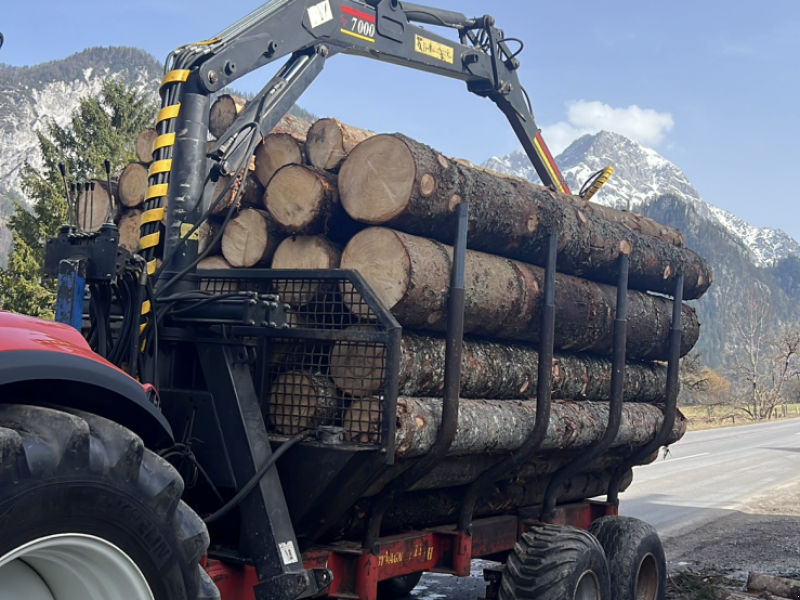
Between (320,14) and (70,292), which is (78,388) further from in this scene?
(320,14)

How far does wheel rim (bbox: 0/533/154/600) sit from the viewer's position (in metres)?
2.44

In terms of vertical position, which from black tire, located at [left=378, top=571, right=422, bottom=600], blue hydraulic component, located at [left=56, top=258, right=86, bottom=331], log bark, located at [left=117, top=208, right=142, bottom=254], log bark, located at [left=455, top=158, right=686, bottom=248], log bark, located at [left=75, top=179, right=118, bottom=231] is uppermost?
log bark, located at [left=455, top=158, right=686, bottom=248]

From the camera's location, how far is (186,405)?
13.3 feet

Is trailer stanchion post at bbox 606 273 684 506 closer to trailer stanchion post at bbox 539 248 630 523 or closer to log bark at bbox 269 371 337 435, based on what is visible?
trailer stanchion post at bbox 539 248 630 523

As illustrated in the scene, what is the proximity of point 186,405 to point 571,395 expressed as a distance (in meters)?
3.03

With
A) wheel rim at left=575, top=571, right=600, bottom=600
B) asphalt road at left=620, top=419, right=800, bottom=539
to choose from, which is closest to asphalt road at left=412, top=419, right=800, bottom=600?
asphalt road at left=620, top=419, right=800, bottom=539

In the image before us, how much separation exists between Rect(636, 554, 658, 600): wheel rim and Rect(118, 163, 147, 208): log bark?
417cm

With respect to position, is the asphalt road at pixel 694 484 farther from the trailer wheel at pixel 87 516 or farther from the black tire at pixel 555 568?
the trailer wheel at pixel 87 516

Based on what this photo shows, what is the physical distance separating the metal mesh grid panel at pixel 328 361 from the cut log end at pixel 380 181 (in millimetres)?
547

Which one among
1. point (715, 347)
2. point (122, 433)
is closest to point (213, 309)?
point (122, 433)

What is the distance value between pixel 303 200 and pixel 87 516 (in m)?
2.61

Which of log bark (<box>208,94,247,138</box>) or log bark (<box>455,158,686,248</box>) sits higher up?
log bark (<box>208,94,247,138</box>)

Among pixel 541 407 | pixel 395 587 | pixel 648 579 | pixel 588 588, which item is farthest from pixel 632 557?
pixel 395 587

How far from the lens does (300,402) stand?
4188 mm
